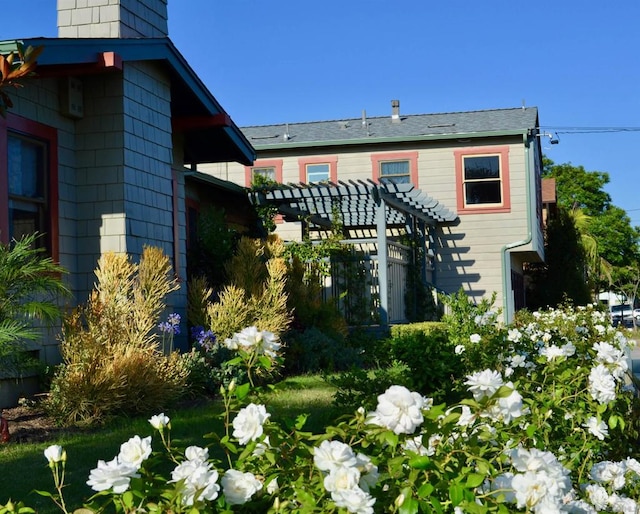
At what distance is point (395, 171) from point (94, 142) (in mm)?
13987

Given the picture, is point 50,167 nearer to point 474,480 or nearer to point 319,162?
point 474,480

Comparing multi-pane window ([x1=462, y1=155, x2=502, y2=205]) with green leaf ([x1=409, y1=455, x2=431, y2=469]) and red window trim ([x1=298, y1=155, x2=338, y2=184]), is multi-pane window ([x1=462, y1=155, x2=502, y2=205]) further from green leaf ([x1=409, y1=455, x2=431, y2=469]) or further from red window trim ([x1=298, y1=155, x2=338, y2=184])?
green leaf ([x1=409, y1=455, x2=431, y2=469])

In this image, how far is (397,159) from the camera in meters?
22.7

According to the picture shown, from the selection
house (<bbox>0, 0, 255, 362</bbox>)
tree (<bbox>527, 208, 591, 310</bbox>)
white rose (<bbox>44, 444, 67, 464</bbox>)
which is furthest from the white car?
white rose (<bbox>44, 444, 67, 464</bbox>)

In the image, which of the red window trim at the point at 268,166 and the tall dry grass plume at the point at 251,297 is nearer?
the tall dry grass plume at the point at 251,297

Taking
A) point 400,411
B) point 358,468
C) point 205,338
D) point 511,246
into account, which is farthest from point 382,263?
point 358,468

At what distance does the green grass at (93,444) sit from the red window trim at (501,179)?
13.8 metres

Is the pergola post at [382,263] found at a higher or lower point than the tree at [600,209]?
lower

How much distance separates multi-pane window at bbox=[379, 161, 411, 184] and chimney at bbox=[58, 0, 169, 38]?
41.0ft

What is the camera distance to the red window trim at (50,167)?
8.30 metres

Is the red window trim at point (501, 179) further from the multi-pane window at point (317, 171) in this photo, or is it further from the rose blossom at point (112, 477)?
the rose blossom at point (112, 477)

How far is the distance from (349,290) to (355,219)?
4.21 m

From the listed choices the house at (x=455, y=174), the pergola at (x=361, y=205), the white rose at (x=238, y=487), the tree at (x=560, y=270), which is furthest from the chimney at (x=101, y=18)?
the tree at (x=560, y=270)

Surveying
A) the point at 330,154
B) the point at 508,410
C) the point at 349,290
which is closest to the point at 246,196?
the point at 349,290
